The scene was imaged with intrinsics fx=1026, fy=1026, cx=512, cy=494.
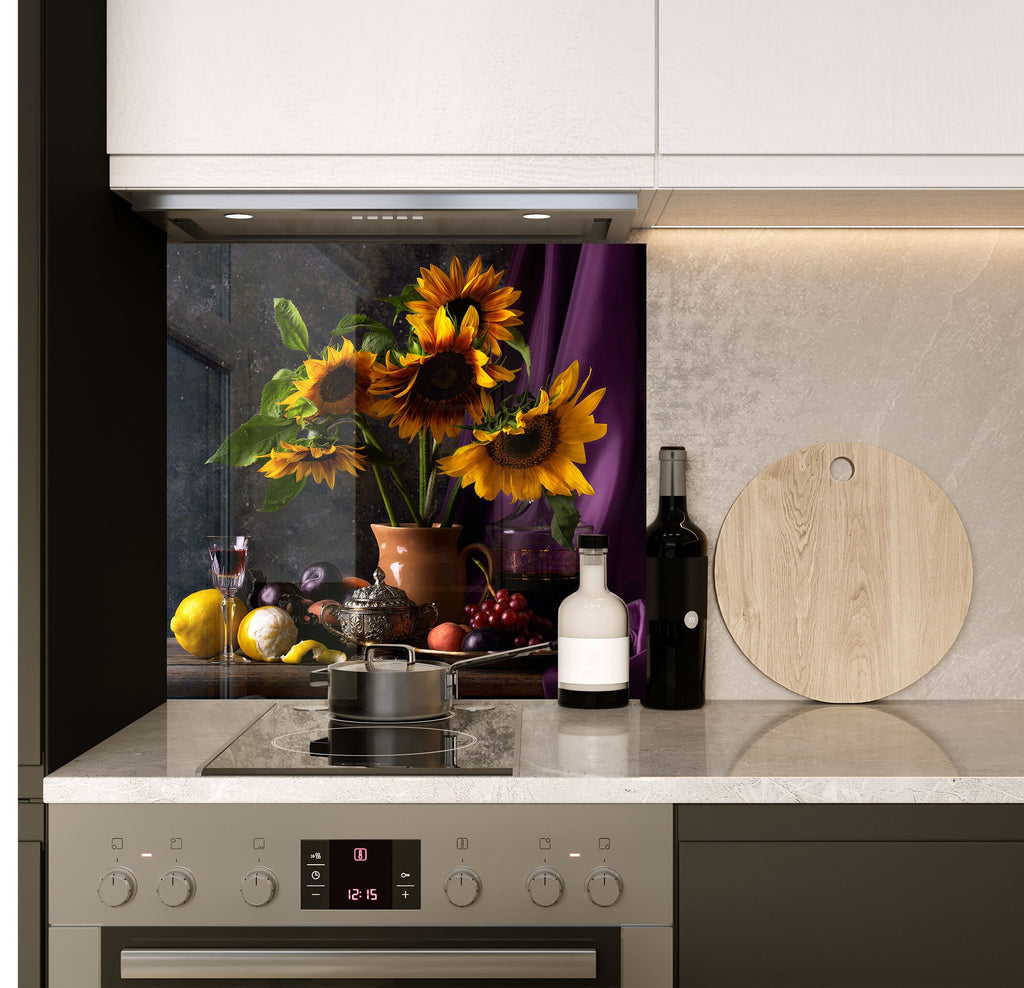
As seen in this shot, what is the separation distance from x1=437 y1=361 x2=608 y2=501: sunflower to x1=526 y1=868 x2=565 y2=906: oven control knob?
750 mm

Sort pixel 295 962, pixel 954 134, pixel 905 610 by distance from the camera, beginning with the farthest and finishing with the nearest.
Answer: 1. pixel 905 610
2. pixel 954 134
3. pixel 295 962

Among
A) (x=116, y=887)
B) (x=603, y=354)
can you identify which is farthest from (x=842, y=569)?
(x=116, y=887)

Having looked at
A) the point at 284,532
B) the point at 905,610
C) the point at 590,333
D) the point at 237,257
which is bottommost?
the point at 905,610

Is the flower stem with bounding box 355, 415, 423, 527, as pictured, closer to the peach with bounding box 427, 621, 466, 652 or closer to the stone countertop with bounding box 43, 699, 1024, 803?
the peach with bounding box 427, 621, 466, 652

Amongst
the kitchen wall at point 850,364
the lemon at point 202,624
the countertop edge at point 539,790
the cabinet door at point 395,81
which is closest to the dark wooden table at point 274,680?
the lemon at point 202,624

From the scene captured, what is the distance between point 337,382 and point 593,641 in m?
0.66

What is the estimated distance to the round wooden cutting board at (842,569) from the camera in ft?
5.86

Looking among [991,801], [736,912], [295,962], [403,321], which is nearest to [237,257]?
[403,321]

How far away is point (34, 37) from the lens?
1289mm

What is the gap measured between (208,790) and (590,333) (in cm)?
101

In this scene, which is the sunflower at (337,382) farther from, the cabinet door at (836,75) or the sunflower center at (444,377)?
the cabinet door at (836,75)

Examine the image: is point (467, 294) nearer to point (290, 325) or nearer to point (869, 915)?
point (290, 325)

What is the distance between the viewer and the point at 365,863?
49.4 inches

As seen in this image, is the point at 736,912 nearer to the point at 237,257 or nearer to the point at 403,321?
the point at 403,321
